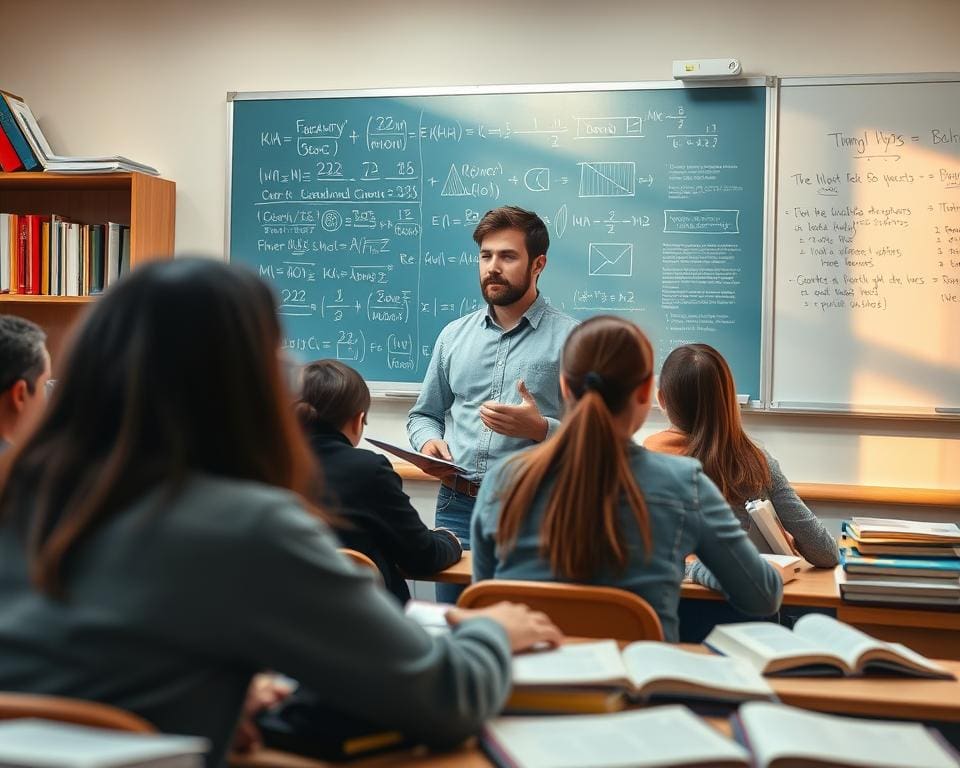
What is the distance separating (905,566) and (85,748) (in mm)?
2070

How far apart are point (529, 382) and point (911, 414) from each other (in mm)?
1537

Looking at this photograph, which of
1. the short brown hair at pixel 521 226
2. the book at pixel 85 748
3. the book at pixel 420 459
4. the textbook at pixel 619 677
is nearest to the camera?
the book at pixel 85 748

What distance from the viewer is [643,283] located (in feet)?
14.0

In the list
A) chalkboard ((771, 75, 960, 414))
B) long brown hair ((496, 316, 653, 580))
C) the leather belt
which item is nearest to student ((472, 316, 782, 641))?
long brown hair ((496, 316, 653, 580))

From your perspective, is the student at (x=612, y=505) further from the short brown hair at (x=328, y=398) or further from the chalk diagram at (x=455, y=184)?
the chalk diagram at (x=455, y=184)

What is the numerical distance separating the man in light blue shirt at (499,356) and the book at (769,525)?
3.24 ft

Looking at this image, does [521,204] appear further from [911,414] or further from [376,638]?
[376,638]

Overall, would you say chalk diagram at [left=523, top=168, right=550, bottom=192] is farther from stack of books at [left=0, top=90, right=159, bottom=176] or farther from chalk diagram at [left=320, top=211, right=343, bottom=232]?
stack of books at [left=0, top=90, right=159, bottom=176]

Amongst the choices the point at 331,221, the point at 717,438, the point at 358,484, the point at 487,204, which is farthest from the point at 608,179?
the point at 358,484

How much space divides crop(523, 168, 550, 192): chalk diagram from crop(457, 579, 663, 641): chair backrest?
271cm

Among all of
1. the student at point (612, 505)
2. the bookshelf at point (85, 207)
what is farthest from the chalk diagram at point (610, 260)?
the student at point (612, 505)

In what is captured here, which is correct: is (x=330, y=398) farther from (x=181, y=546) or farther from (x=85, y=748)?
(x=85, y=748)

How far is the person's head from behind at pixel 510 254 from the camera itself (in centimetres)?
370

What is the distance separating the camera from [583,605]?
1859 millimetres
